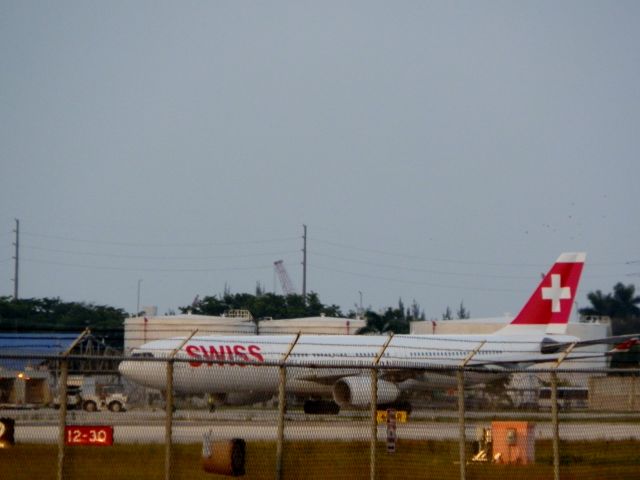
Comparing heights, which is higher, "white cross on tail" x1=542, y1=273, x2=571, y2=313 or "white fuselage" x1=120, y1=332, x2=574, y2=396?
"white cross on tail" x1=542, y1=273, x2=571, y2=313

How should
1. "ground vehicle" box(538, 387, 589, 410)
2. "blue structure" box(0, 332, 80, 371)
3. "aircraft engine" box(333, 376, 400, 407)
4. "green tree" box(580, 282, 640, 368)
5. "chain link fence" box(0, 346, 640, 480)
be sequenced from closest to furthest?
"chain link fence" box(0, 346, 640, 480)
"blue structure" box(0, 332, 80, 371)
"ground vehicle" box(538, 387, 589, 410)
"aircraft engine" box(333, 376, 400, 407)
"green tree" box(580, 282, 640, 368)

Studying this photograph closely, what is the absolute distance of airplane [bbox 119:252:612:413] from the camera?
23.4 m

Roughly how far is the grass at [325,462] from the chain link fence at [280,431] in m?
0.02

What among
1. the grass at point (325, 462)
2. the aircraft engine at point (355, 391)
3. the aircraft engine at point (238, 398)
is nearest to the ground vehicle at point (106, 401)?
the grass at point (325, 462)

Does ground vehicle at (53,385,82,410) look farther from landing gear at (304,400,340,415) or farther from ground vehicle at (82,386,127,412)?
landing gear at (304,400,340,415)

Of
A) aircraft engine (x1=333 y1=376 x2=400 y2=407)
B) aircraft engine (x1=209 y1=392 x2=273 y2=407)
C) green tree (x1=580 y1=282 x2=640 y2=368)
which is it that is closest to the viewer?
aircraft engine (x1=209 y1=392 x2=273 y2=407)

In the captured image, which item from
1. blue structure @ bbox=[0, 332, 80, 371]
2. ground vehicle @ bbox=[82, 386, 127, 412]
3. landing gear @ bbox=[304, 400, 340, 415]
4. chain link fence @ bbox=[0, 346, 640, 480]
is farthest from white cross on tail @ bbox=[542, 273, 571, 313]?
ground vehicle @ bbox=[82, 386, 127, 412]

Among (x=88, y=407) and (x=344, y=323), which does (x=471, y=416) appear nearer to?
(x=88, y=407)

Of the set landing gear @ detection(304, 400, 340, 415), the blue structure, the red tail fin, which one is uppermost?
the red tail fin

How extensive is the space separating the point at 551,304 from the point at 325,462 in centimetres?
3417

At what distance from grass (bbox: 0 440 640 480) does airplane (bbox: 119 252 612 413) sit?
2191 millimetres

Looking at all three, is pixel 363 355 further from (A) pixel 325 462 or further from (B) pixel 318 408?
(A) pixel 325 462

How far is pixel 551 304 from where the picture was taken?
49.4 meters

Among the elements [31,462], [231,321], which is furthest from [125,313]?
[31,462]
